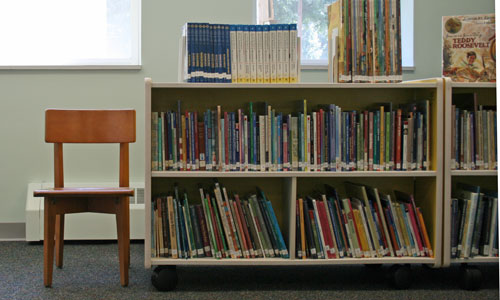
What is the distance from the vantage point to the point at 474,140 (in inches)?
94.2

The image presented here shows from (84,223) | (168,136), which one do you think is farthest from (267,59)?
(84,223)

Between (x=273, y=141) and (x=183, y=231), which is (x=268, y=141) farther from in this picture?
(x=183, y=231)

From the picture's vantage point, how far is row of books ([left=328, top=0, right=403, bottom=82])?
239 cm

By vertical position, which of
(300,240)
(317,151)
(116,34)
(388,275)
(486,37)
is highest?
(116,34)

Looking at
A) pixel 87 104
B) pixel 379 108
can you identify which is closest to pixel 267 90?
pixel 379 108

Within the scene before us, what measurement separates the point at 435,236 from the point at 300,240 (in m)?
0.55

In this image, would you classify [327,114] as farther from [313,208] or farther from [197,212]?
[197,212]

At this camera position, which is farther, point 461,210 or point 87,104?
point 87,104

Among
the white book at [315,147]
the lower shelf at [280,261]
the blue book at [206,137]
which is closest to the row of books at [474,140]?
the lower shelf at [280,261]

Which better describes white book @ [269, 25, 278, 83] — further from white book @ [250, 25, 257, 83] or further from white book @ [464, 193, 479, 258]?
white book @ [464, 193, 479, 258]

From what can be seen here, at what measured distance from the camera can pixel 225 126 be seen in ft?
7.68

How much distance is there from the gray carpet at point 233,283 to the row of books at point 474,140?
51 cm

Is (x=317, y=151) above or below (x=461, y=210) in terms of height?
above

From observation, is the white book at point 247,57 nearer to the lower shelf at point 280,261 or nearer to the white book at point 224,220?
the white book at point 224,220
